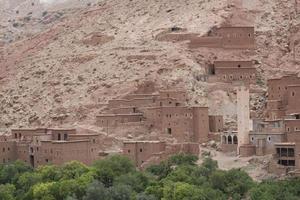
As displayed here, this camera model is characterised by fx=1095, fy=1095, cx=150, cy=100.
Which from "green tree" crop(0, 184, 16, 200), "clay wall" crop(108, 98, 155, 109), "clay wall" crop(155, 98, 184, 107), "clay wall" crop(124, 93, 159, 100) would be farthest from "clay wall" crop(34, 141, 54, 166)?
"clay wall" crop(124, 93, 159, 100)

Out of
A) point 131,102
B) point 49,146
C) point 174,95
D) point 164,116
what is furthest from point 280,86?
point 49,146

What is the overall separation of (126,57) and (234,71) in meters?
6.66

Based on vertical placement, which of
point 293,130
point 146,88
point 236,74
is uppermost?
point 236,74

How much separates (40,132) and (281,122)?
10.7m

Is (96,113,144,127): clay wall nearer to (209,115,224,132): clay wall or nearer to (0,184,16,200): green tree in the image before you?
(209,115,224,132): clay wall

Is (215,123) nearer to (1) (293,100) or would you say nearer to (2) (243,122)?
(2) (243,122)

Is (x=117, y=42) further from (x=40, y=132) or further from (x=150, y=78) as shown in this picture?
(x=40, y=132)

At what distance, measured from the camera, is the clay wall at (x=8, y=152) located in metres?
48.1

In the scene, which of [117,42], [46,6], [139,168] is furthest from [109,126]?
[46,6]

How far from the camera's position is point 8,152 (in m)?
48.3

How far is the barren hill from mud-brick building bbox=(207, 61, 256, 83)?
659 millimetres

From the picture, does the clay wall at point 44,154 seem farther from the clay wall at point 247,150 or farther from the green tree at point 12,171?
the clay wall at point 247,150

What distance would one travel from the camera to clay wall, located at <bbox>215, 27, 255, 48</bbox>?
5534cm

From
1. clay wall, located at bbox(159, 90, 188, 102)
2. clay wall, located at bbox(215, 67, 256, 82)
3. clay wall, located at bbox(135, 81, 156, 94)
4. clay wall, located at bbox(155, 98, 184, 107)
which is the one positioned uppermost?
clay wall, located at bbox(215, 67, 256, 82)
